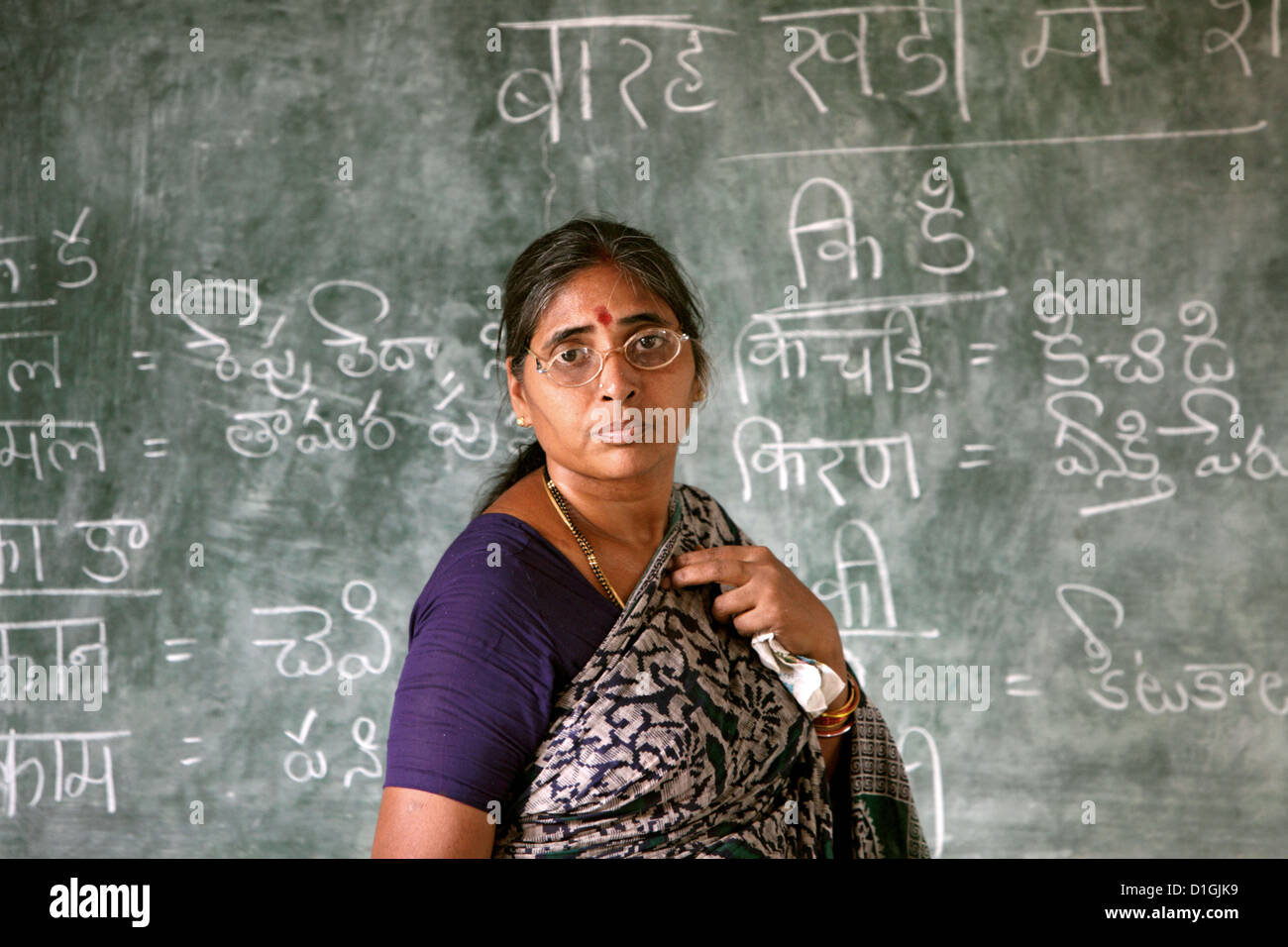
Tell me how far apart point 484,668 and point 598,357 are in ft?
1.31

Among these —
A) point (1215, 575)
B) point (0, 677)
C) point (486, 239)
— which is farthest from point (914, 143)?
point (0, 677)

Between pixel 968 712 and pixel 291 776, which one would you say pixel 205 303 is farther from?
pixel 968 712

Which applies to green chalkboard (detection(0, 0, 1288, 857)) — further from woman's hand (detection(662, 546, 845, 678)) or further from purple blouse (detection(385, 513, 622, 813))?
purple blouse (detection(385, 513, 622, 813))

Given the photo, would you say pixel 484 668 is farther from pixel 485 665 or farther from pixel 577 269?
pixel 577 269

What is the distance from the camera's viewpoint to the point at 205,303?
2.62 meters

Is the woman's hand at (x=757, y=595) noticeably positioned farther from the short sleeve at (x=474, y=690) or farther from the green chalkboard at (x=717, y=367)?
the green chalkboard at (x=717, y=367)

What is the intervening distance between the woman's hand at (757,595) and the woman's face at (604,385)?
14 cm

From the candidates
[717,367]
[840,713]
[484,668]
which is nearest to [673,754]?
[484,668]

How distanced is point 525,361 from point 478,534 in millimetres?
263

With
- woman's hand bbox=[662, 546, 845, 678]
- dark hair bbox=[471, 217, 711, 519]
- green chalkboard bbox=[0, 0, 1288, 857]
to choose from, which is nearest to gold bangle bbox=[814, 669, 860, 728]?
woman's hand bbox=[662, 546, 845, 678]

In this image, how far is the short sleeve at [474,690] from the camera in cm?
103

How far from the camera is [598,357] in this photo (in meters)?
1.25

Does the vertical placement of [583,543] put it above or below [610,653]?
above
